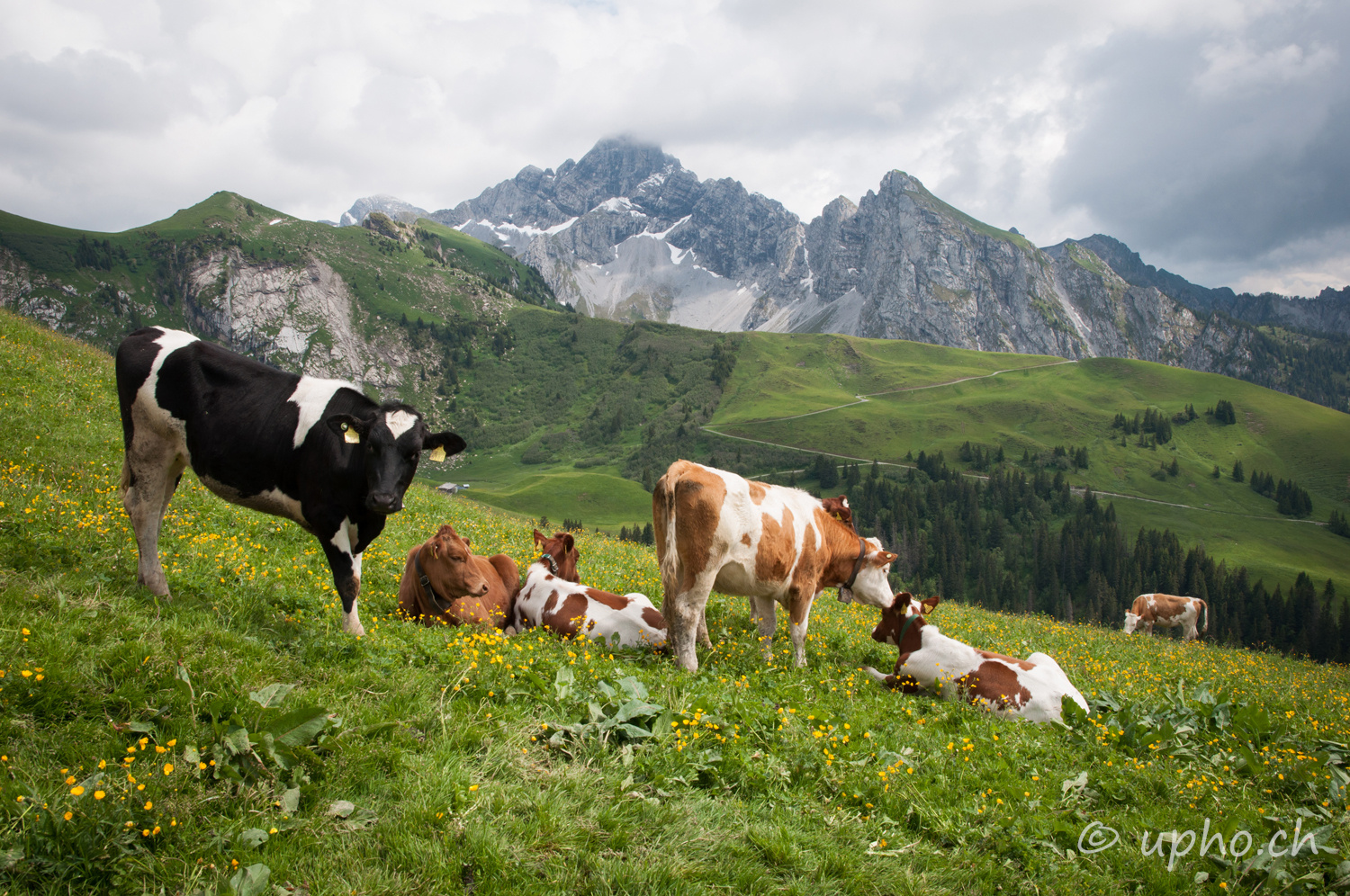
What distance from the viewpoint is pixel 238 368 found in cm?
845

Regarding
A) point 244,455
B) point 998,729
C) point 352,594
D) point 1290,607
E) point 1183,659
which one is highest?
point 244,455

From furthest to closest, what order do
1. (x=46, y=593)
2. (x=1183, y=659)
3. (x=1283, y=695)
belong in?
(x=1183, y=659)
(x=1283, y=695)
(x=46, y=593)

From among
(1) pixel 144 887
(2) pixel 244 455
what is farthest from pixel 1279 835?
(2) pixel 244 455

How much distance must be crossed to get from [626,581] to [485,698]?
9.12 m

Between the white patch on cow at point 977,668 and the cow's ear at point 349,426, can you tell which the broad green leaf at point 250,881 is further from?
the white patch on cow at point 977,668

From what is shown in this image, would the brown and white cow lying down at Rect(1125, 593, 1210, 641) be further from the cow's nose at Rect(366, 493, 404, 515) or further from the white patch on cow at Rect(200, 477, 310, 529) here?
the white patch on cow at Rect(200, 477, 310, 529)


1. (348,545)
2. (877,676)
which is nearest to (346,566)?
(348,545)

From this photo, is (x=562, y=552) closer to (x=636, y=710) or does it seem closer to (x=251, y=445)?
(x=251, y=445)

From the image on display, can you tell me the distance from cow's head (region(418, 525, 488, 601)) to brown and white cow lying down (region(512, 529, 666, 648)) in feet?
4.16

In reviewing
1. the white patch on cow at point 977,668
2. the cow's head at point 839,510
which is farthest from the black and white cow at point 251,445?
the white patch on cow at point 977,668

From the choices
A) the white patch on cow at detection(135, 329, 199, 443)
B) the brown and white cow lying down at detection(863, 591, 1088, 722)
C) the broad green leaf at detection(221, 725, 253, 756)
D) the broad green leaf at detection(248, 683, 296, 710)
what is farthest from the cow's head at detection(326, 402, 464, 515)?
the brown and white cow lying down at detection(863, 591, 1088, 722)

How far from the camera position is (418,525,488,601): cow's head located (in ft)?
34.7

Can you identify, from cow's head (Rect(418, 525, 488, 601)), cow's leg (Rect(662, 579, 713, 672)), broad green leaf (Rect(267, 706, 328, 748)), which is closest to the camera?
broad green leaf (Rect(267, 706, 328, 748))

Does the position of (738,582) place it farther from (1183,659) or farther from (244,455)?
(1183,659)
